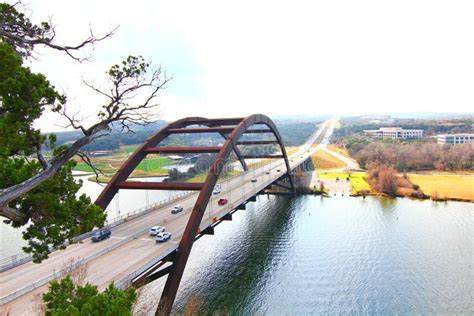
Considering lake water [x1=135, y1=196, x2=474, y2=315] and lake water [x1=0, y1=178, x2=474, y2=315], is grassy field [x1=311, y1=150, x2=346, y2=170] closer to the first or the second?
lake water [x1=0, y1=178, x2=474, y2=315]

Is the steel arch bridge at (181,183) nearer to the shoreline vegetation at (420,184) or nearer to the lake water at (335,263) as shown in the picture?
the lake water at (335,263)

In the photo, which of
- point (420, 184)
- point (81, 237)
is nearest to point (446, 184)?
point (420, 184)

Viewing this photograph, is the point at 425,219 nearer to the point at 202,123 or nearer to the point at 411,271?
the point at 411,271

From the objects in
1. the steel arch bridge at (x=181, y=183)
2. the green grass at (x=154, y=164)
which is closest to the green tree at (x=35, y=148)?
the steel arch bridge at (x=181, y=183)

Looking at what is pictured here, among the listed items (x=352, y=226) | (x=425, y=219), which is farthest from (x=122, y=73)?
(x=425, y=219)

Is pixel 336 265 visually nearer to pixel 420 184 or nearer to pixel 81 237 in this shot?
pixel 81 237

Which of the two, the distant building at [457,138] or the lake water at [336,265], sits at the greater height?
the distant building at [457,138]

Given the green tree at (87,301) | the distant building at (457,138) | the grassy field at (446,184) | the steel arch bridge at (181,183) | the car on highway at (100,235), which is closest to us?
the green tree at (87,301)
